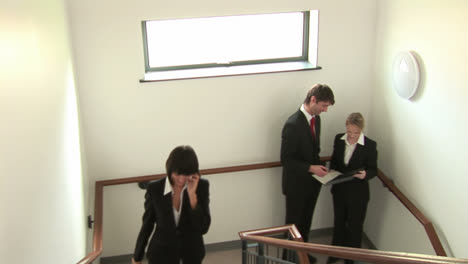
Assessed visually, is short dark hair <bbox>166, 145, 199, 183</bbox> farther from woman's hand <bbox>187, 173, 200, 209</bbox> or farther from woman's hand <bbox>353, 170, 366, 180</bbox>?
woman's hand <bbox>353, 170, 366, 180</bbox>

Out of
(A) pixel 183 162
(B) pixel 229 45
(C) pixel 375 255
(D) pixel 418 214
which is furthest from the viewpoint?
(B) pixel 229 45

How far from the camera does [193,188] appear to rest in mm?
3299

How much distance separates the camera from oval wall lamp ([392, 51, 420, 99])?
4.48 m

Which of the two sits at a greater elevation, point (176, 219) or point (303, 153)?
point (303, 153)

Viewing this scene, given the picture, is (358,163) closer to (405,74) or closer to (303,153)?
(303,153)

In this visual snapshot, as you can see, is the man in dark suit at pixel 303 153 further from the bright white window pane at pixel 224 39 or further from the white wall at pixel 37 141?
the white wall at pixel 37 141

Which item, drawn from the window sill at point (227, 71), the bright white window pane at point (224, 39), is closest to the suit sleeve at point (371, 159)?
the window sill at point (227, 71)

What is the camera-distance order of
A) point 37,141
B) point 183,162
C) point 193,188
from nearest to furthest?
point 37,141 < point 183,162 < point 193,188

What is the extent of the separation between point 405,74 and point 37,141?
10.9 feet

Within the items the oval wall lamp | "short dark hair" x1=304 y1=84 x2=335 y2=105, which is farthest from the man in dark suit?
the oval wall lamp

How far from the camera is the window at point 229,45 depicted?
5.14 meters

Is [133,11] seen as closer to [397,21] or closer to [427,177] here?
[397,21]

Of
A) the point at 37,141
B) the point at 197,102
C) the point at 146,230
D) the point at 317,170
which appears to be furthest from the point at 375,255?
the point at 197,102

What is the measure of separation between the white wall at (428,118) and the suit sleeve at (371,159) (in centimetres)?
28
